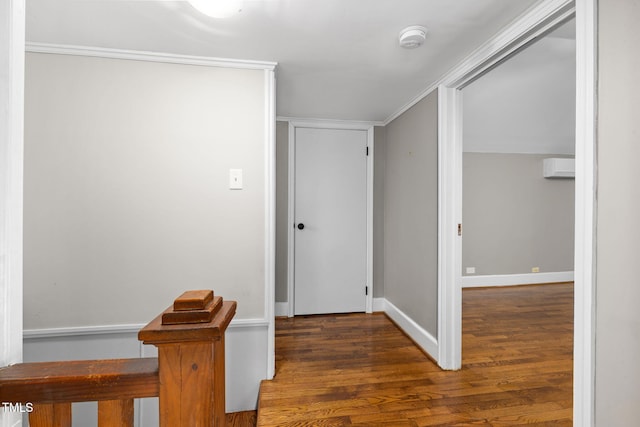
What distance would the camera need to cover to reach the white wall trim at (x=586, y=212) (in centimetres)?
104

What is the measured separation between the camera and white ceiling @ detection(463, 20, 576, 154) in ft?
7.23

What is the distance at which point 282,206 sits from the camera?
3010mm

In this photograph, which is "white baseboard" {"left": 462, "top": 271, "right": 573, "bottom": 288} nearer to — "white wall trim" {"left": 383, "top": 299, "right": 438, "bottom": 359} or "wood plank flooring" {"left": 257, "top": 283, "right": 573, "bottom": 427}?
"wood plank flooring" {"left": 257, "top": 283, "right": 573, "bottom": 427}

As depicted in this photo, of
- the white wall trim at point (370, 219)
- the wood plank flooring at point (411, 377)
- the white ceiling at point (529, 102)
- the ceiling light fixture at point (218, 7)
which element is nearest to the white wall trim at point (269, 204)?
the wood plank flooring at point (411, 377)

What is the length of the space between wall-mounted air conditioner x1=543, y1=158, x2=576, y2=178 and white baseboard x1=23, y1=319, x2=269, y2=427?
4606mm

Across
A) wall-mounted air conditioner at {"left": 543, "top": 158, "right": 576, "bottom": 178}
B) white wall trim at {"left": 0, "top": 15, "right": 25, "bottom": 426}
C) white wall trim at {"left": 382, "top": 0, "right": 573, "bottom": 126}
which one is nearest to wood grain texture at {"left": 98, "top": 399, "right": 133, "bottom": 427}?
white wall trim at {"left": 0, "top": 15, "right": 25, "bottom": 426}

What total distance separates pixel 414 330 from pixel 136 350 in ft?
6.91

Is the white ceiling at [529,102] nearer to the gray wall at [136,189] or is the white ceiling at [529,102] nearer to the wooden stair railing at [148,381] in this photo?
the gray wall at [136,189]

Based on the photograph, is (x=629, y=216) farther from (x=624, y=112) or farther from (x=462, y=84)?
(x=462, y=84)

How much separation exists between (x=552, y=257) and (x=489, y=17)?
4261mm

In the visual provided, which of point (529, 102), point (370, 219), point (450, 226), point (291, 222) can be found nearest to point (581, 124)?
point (450, 226)

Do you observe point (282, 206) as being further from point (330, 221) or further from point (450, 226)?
point (450, 226)

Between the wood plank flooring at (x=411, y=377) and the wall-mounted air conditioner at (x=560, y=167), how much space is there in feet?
7.36

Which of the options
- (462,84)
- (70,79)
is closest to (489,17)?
(462,84)
